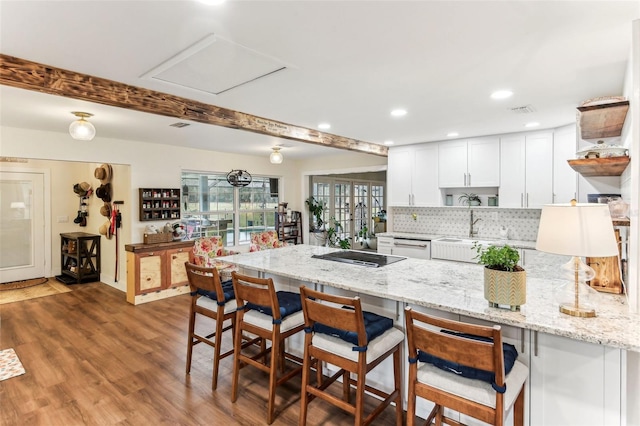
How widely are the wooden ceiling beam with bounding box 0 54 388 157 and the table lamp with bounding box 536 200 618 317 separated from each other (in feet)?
9.63

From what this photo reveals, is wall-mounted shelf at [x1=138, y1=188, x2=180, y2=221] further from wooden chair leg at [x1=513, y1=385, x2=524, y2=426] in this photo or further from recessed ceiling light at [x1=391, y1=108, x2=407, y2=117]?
wooden chair leg at [x1=513, y1=385, x2=524, y2=426]

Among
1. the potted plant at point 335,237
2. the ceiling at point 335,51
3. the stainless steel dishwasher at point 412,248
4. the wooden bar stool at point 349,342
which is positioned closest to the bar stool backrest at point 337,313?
the wooden bar stool at point 349,342

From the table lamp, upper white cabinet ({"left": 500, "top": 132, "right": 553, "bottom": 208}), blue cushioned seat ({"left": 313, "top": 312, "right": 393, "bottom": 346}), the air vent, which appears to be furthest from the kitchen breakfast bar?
upper white cabinet ({"left": 500, "top": 132, "right": 553, "bottom": 208})

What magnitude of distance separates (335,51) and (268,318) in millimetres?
1888

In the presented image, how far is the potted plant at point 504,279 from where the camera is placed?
1.70 metres

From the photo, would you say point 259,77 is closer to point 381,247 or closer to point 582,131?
point 582,131

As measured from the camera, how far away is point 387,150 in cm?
598

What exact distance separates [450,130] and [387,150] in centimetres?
156

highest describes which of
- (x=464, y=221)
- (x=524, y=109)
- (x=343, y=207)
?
(x=524, y=109)

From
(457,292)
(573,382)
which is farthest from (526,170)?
(573,382)

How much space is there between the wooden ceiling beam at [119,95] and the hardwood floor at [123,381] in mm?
2322

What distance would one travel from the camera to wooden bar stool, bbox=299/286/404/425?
1854mm

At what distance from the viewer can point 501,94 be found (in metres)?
3.01

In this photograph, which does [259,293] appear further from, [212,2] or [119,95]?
[119,95]
